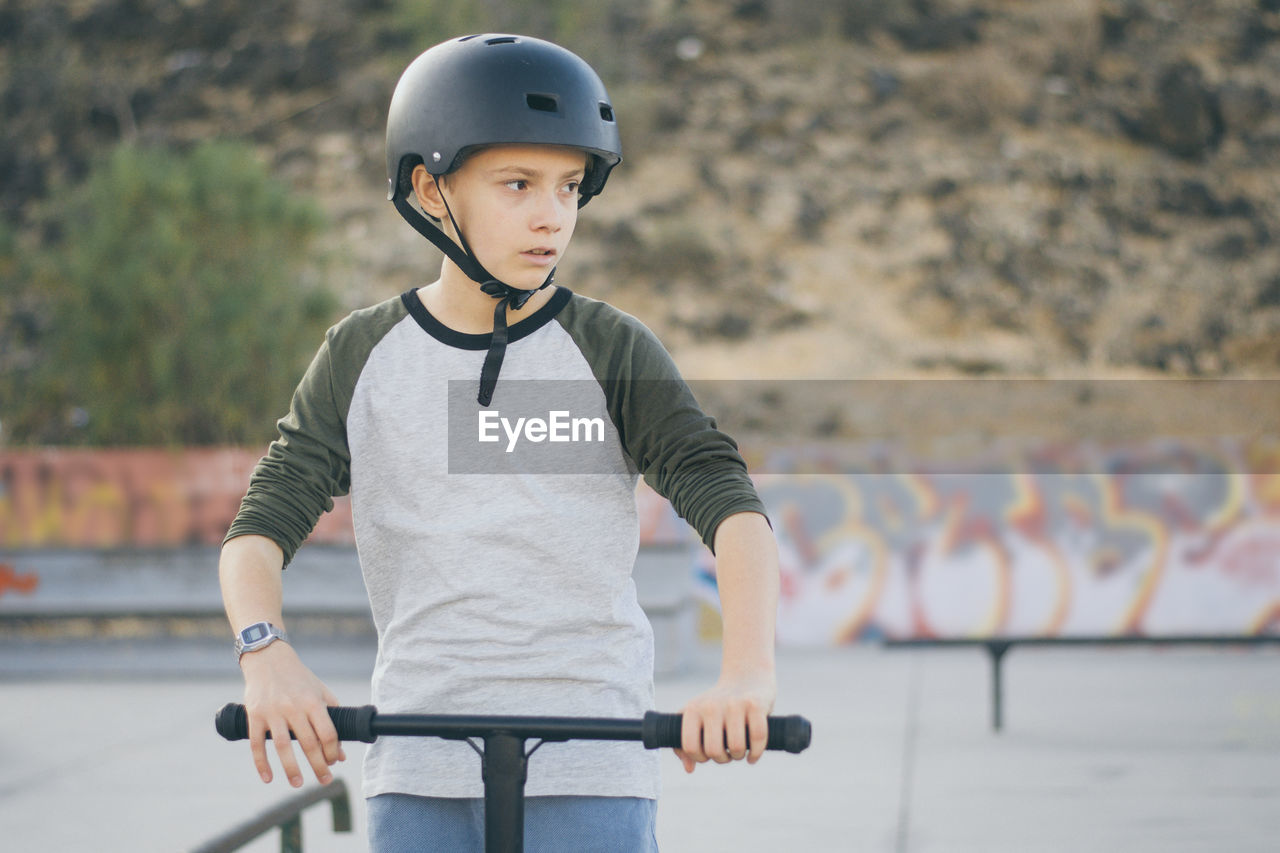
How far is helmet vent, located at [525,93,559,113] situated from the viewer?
7.10ft

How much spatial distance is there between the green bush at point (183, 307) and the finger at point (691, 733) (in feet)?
49.5

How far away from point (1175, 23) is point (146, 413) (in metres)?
31.1

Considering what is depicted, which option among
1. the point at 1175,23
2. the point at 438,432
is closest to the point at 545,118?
the point at 438,432

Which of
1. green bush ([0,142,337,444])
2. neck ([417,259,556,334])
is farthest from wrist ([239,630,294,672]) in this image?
green bush ([0,142,337,444])

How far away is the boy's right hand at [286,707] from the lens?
1906mm

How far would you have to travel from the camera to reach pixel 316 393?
7.31 ft

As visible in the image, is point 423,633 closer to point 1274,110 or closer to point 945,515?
point 945,515

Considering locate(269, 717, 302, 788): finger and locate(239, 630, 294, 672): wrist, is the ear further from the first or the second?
locate(269, 717, 302, 788): finger

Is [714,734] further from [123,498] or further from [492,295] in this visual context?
[123,498]

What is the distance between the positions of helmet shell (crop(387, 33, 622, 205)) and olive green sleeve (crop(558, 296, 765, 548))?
27cm

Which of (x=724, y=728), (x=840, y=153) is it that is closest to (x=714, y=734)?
(x=724, y=728)


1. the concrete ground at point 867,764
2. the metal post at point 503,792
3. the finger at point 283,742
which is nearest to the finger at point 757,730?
the metal post at point 503,792

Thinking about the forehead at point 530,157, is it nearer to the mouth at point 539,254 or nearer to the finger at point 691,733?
the mouth at point 539,254

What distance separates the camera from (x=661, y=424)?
2139 mm
